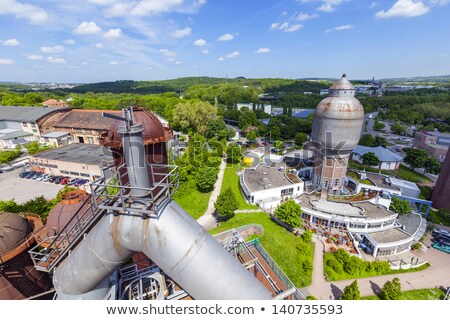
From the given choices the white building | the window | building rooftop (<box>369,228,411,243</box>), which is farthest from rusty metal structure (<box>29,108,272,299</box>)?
the window

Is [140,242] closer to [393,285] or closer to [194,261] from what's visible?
[194,261]

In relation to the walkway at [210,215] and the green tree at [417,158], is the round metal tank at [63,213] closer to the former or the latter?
the walkway at [210,215]

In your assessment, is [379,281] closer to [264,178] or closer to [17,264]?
[264,178]

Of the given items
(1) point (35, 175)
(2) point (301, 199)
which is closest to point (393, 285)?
(2) point (301, 199)

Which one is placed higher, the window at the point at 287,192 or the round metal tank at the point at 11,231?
the round metal tank at the point at 11,231

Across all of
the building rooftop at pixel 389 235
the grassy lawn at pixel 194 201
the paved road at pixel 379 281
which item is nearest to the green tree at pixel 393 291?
the paved road at pixel 379 281
